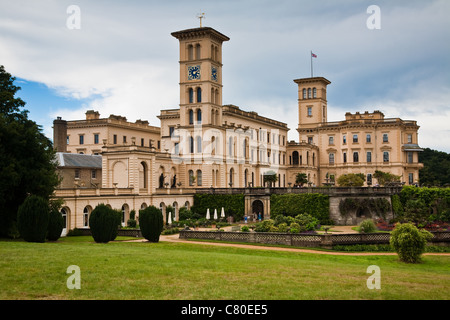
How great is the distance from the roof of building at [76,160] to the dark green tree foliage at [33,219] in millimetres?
25552

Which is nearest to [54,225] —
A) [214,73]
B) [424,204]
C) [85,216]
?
[85,216]

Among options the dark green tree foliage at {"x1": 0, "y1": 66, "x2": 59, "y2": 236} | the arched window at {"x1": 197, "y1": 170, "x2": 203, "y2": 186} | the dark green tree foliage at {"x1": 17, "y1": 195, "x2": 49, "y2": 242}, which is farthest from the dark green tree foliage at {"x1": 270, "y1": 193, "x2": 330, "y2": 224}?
the dark green tree foliage at {"x1": 17, "y1": 195, "x2": 49, "y2": 242}

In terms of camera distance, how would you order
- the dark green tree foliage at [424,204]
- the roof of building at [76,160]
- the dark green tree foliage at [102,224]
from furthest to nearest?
the roof of building at [76,160], the dark green tree foliage at [424,204], the dark green tree foliage at [102,224]

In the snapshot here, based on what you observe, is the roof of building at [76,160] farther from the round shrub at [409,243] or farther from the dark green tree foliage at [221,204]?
the round shrub at [409,243]


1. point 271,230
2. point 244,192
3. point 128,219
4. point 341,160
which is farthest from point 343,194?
point 341,160

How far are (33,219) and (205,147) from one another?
36055mm

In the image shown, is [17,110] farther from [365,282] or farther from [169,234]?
[365,282]

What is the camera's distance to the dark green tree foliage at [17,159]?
29.0 meters

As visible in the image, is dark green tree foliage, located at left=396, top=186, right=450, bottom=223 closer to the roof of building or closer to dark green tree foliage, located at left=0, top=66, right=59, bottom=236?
dark green tree foliage, located at left=0, top=66, right=59, bottom=236

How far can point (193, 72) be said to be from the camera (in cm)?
6375

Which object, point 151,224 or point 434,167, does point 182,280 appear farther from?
point 434,167

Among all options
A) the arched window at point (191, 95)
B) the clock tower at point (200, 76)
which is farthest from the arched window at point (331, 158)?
the arched window at point (191, 95)

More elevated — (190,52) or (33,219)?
(190,52)

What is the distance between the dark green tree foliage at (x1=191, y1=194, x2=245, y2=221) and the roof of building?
12269 mm
